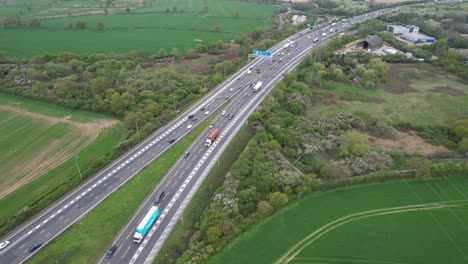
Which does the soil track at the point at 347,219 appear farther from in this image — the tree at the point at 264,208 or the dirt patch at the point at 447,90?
the dirt patch at the point at 447,90

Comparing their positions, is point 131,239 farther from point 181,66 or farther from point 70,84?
point 181,66

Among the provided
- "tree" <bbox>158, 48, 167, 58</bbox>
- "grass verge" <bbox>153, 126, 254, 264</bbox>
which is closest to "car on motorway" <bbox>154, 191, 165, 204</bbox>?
"grass verge" <bbox>153, 126, 254, 264</bbox>

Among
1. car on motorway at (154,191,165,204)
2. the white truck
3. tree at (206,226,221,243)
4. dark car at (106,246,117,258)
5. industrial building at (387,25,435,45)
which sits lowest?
dark car at (106,246,117,258)

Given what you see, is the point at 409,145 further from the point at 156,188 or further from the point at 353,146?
the point at 156,188

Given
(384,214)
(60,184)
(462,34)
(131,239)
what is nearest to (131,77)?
(60,184)

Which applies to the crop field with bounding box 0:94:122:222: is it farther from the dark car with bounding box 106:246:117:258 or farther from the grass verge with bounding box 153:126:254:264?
the grass verge with bounding box 153:126:254:264
